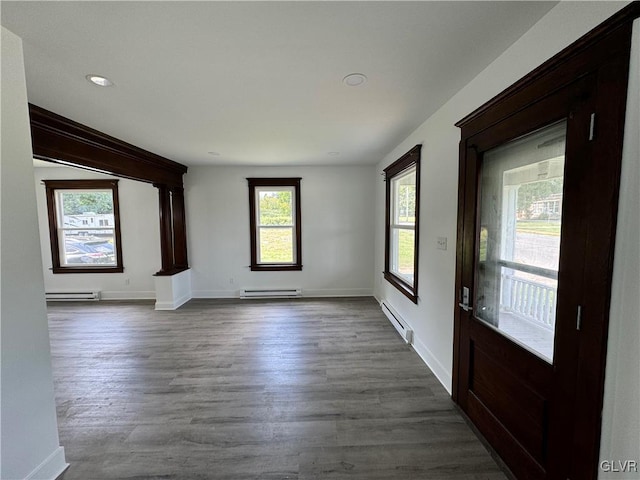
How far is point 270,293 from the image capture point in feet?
16.4

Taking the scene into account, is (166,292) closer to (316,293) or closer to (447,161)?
(316,293)

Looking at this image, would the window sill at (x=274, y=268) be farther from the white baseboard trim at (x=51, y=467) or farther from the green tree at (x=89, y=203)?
the white baseboard trim at (x=51, y=467)

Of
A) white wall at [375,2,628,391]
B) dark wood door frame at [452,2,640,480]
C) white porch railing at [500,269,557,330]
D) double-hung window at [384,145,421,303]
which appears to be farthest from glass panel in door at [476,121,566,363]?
double-hung window at [384,145,421,303]

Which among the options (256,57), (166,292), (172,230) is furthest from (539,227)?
(172,230)

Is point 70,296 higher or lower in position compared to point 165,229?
lower

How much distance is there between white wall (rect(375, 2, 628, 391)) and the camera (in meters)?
1.20

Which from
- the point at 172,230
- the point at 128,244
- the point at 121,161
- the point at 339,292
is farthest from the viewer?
the point at 339,292

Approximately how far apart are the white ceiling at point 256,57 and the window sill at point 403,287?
6.19ft

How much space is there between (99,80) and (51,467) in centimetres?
244

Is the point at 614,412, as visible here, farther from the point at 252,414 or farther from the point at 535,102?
the point at 252,414

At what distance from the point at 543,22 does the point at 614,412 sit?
5.78 ft

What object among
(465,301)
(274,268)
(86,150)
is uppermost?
(86,150)

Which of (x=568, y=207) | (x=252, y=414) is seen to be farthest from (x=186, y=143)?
(x=568, y=207)

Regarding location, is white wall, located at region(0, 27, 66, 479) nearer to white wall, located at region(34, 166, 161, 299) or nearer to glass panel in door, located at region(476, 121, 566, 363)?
glass panel in door, located at region(476, 121, 566, 363)
